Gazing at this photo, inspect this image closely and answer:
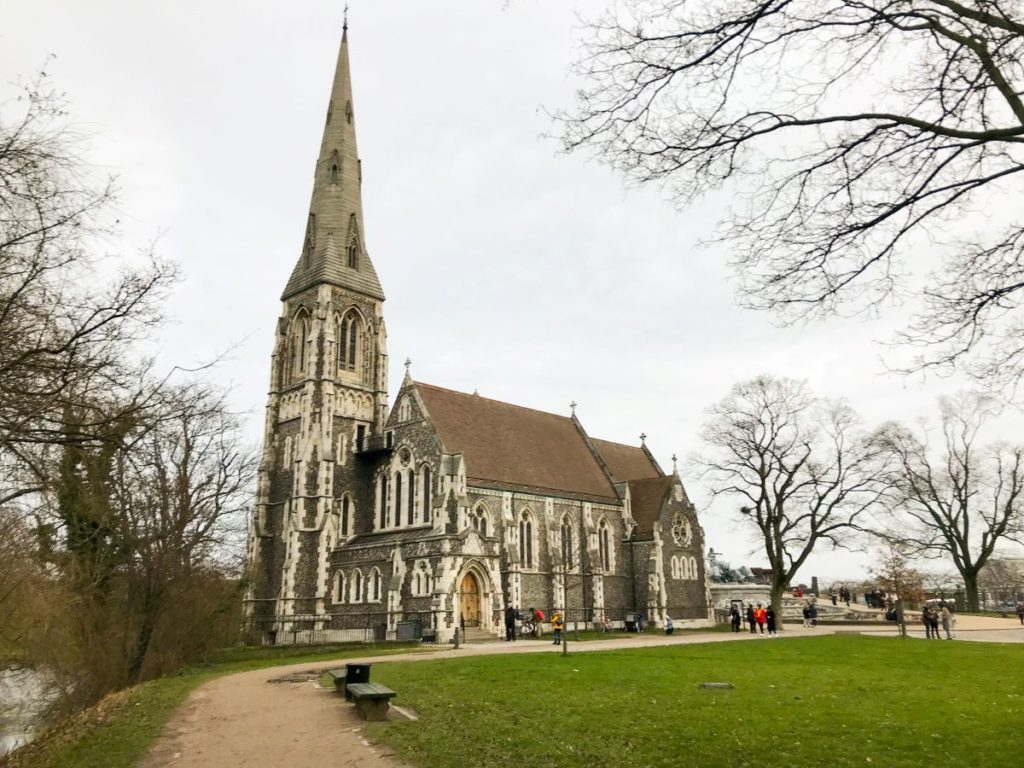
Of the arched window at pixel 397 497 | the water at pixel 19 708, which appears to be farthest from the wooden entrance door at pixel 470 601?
the water at pixel 19 708

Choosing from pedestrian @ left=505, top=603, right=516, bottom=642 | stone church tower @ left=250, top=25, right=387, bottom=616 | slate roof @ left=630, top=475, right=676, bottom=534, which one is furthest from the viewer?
slate roof @ left=630, top=475, right=676, bottom=534

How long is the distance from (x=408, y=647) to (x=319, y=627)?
8059 mm

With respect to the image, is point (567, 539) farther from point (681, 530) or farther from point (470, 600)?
point (681, 530)

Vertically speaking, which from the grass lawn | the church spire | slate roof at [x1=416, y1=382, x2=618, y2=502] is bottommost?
the grass lawn

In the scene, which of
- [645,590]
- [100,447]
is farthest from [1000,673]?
[645,590]

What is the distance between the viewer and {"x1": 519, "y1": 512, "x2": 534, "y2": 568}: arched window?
35.6 metres

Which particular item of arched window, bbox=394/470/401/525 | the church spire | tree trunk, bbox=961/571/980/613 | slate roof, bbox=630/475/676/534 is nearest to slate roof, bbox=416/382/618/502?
slate roof, bbox=630/475/676/534

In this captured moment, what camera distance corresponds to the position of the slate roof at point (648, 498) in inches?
1625

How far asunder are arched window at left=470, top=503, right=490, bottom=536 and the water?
1706cm

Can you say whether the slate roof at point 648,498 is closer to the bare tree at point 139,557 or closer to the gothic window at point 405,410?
the gothic window at point 405,410

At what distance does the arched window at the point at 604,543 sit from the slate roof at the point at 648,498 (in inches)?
80.1

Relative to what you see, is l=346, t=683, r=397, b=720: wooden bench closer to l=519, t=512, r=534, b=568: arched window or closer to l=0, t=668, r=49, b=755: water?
l=0, t=668, r=49, b=755: water

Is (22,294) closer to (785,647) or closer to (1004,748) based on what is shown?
(1004,748)

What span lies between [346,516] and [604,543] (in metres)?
A: 13.7
